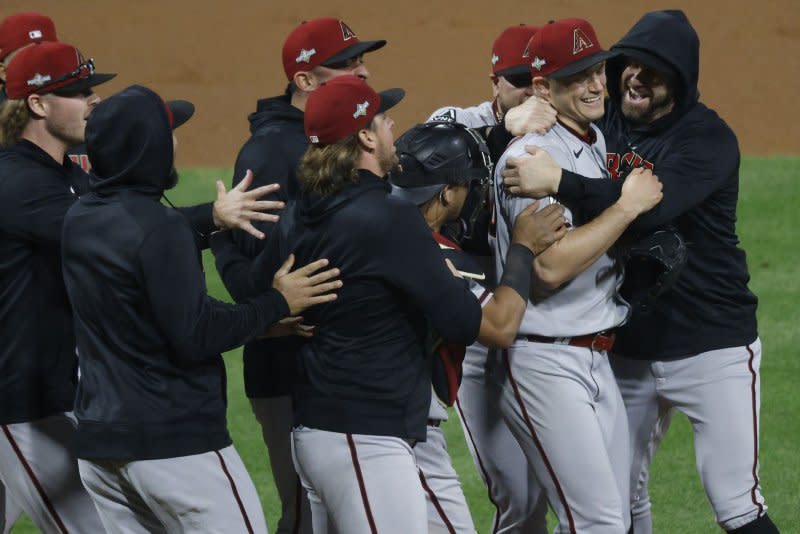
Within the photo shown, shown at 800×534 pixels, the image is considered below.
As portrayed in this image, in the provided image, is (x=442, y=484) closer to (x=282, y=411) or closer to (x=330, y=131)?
(x=282, y=411)

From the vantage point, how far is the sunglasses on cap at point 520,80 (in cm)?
536

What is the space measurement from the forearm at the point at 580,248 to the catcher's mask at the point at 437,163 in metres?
0.34

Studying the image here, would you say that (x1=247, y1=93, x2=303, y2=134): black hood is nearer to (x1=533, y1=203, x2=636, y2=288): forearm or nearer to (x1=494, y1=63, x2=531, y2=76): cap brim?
(x1=533, y1=203, x2=636, y2=288): forearm

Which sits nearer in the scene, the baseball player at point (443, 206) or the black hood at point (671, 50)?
the baseball player at point (443, 206)

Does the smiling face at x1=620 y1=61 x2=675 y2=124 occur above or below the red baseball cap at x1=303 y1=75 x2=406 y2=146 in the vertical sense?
below

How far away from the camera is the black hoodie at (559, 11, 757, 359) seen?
443cm

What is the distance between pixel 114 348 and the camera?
11.3 feet

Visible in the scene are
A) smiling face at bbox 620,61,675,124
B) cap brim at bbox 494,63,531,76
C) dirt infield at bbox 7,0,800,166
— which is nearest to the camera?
smiling face at bbox 620,61,675,124

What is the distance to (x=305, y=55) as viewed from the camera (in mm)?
4629

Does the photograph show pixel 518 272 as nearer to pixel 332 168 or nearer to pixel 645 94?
pixel 332 168

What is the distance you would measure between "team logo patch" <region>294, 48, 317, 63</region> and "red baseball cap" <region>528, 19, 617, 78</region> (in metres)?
0.82

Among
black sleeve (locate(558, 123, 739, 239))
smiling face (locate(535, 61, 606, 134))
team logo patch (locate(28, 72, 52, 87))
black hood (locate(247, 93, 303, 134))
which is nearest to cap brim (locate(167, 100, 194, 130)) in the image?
black hood (locate(247, 93, 303, 134))

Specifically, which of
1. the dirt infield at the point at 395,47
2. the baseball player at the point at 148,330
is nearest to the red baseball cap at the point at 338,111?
the baseball player at the point at 148,330

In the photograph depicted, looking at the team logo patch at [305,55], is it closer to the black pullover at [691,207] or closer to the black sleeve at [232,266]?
the black sleeve at [232,266]
